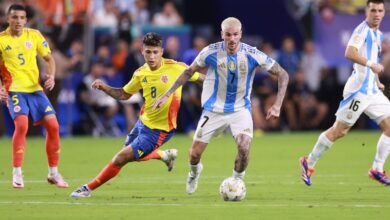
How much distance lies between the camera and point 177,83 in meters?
13.3

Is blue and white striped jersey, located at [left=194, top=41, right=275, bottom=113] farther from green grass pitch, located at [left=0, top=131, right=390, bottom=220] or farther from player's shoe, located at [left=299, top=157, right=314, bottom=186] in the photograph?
player's shoe, located at [left=299, top=157, right=314, bottom=186]

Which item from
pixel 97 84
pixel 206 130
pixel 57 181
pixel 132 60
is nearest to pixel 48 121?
pixel 57 181

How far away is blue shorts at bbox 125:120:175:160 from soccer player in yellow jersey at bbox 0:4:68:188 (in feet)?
5.05

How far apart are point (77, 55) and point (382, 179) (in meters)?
12.9

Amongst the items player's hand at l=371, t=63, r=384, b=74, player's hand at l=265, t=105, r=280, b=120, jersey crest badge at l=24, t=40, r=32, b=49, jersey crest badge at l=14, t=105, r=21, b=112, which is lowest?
jersey crest badge at l=14, t=105, r=21, b=112

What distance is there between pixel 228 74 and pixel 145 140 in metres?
1.37

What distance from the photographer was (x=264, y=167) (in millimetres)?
18719

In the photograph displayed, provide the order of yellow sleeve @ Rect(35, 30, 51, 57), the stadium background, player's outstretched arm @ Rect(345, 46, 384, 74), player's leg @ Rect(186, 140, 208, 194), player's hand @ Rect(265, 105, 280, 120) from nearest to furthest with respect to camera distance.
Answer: the stadium background → player's hand @ Rect(265, 105, 280, 120) → player's leg @ Rect(186, 140, 208, 194) → player's outstretched arm @ Rect(345, 46, 384, 74) → yellow sleeve @ Rect(35, 30, 51, 57)

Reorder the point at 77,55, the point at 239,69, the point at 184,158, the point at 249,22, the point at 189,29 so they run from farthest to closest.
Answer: the point at 249,22 → the point at 189,29 → the point at 77,55 → the point at 184,158 → the point at 239,69

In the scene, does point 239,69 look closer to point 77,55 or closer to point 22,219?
point 22,219

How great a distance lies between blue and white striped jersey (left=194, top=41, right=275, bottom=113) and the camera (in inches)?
531

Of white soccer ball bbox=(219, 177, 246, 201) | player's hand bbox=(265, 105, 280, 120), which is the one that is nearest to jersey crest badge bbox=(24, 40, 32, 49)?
white soccer ball bbox=(219, 177, 246, 201)

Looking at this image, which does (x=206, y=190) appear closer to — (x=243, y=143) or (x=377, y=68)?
(x=243, y=143)

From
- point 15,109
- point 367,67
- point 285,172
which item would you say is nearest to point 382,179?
point 367,67
